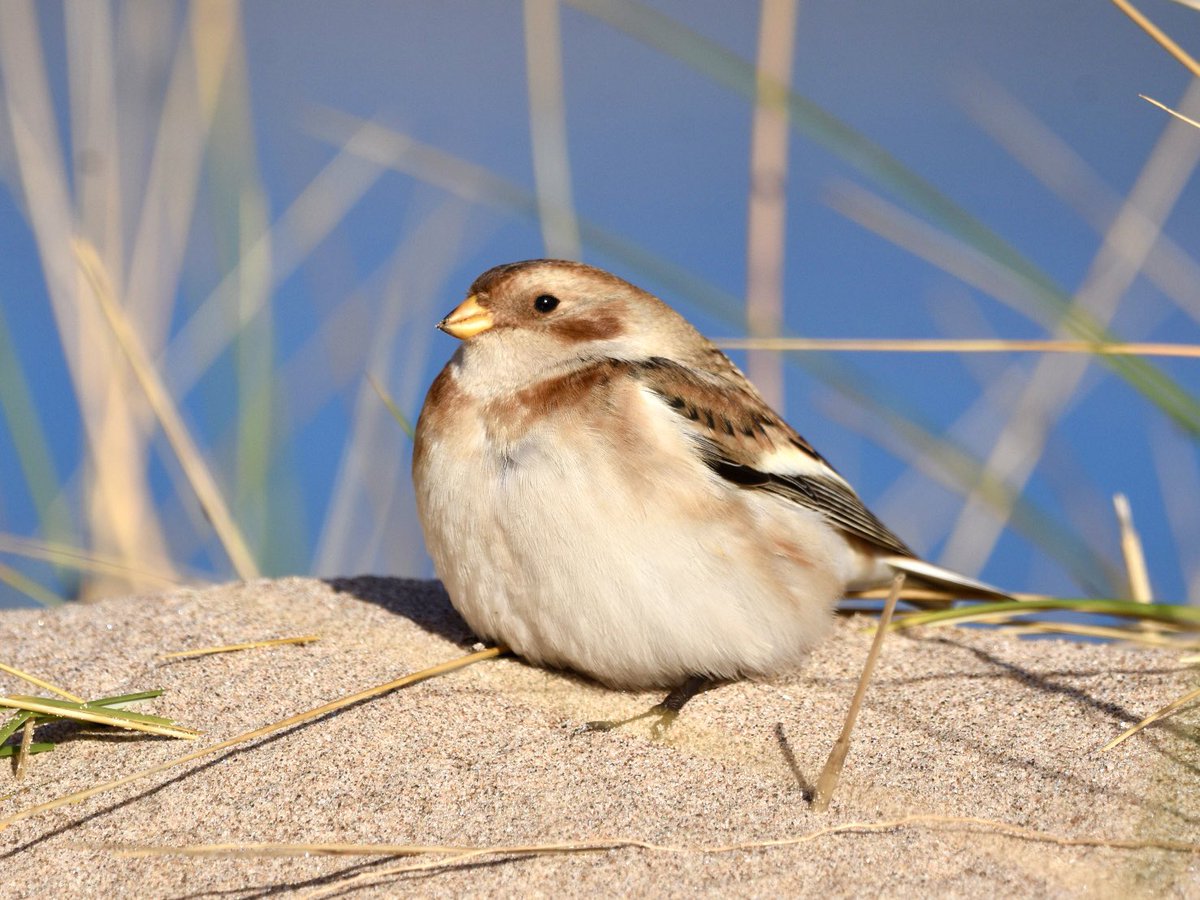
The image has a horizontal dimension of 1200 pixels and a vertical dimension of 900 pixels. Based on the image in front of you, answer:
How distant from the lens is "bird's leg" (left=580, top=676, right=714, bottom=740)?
3035mm

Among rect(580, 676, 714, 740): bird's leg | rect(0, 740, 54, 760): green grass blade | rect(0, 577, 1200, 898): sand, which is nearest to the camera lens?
rect(0, 577, 1200, 898): sand

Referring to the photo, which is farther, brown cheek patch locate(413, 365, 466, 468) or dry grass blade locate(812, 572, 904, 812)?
brown cheek patch locate(413, 365, 466, 468)

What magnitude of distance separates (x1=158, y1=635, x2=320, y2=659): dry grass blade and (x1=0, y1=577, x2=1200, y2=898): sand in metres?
0.03

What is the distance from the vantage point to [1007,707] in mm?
3102

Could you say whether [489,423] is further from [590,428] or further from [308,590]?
[308,590]

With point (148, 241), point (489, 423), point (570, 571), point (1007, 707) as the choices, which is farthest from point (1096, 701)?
point (148, 241)

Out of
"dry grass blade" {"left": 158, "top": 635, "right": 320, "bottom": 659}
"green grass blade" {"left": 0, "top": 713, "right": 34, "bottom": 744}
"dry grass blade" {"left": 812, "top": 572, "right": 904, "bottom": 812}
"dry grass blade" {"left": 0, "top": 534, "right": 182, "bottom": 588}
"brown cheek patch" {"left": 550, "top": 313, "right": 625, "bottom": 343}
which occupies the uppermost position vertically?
"brown cheek patch" {"left": 550, "top": 313, "right": 625, "bottom": 343}

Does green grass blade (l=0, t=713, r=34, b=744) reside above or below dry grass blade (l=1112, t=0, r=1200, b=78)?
below

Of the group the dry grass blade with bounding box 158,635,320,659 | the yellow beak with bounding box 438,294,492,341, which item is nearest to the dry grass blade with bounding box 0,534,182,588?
the dry grass blade with bounding box 158,635,320,659

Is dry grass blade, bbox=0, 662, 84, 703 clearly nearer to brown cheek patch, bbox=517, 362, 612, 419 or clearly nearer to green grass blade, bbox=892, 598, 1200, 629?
brown cheek patch, bbox=517, 362, 612, 419

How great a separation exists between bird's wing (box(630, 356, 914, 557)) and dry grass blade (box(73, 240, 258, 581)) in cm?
165

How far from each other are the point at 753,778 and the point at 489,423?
3.79 feet

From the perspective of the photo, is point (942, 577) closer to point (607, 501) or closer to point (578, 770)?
point (607, 501)

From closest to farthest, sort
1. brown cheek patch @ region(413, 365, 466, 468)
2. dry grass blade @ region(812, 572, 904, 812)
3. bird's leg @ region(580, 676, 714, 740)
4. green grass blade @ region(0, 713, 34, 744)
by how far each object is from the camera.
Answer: dry grass blade @ region(812, 572, 904, 812) < green grass blade @ region(0, 713, 34, 744) < bird's leg @ region(580, 676, 714, 740) < brown cheek patch @ region(413, 365, 466, 468)
